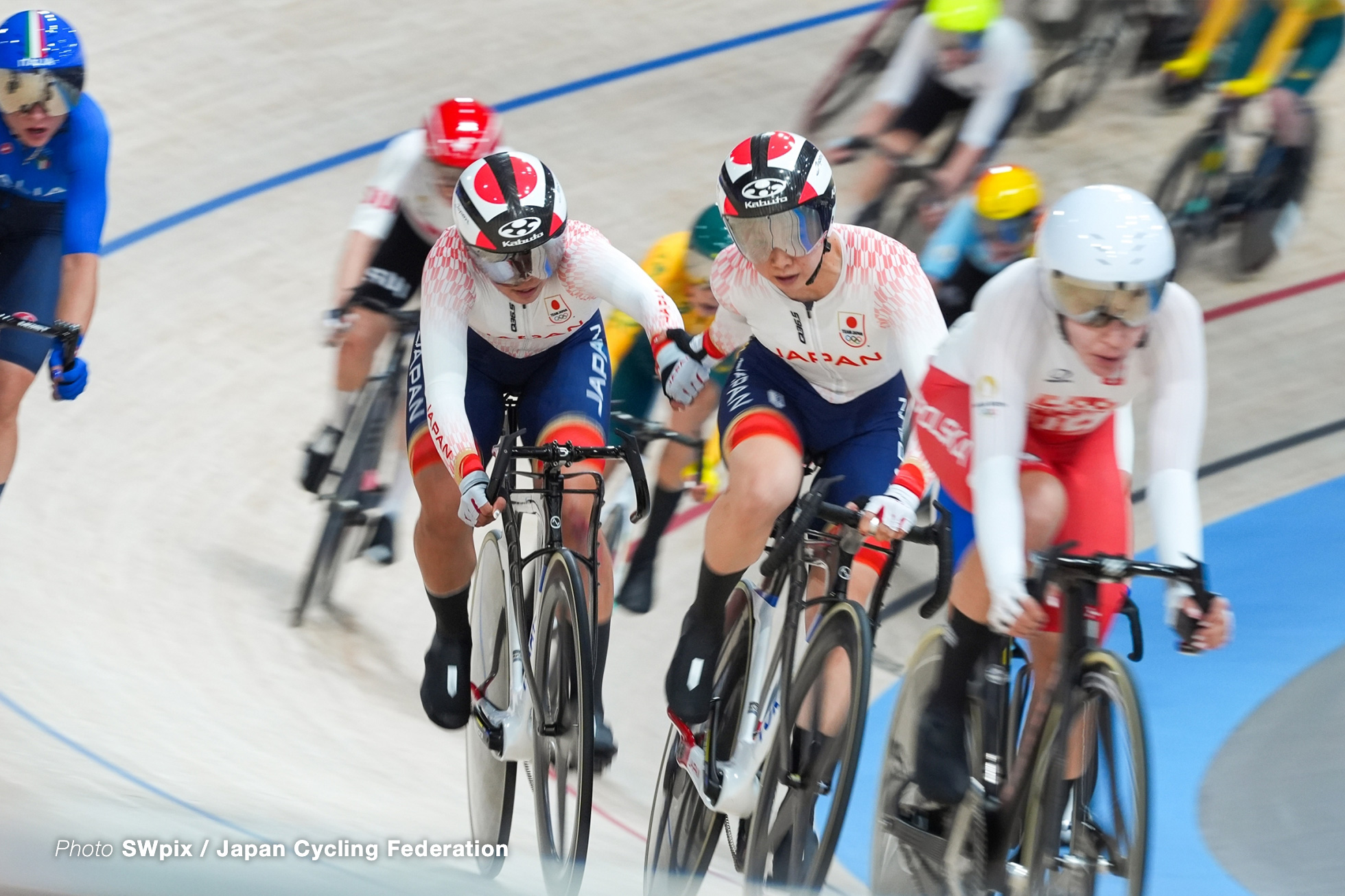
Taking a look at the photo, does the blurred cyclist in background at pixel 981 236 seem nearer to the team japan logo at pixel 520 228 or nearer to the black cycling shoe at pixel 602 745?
the team japan logo at pixel 520 228

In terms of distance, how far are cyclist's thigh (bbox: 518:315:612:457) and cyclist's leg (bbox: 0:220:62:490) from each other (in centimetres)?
127

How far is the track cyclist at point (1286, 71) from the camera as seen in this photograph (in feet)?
21.4

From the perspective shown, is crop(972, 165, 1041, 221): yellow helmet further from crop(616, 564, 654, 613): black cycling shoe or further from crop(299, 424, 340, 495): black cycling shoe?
crop(299, 424, 340, 495): black cycling shoe

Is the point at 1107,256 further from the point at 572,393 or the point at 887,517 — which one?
the point at 572,393

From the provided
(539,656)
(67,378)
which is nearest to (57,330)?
(67,378)

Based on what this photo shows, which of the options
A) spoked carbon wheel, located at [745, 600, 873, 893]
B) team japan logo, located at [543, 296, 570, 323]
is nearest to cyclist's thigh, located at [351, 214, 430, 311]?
team japan logo, located at [543, 296, 570, 323]

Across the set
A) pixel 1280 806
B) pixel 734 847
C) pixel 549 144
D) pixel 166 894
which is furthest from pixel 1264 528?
pixel 166 894

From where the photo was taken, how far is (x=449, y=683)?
12.5 ft

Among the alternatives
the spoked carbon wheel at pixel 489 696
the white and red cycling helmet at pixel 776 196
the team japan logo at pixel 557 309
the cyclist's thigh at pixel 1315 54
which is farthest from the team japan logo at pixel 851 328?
the cyclist's thigh at pixel 1315 54

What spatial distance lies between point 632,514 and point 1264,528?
3194 mm

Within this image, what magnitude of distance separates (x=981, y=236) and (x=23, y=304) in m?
2.68

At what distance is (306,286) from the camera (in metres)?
6.94

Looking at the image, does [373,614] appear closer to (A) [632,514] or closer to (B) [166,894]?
(A) [632,514]

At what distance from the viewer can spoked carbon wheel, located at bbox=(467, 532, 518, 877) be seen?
3701mm
